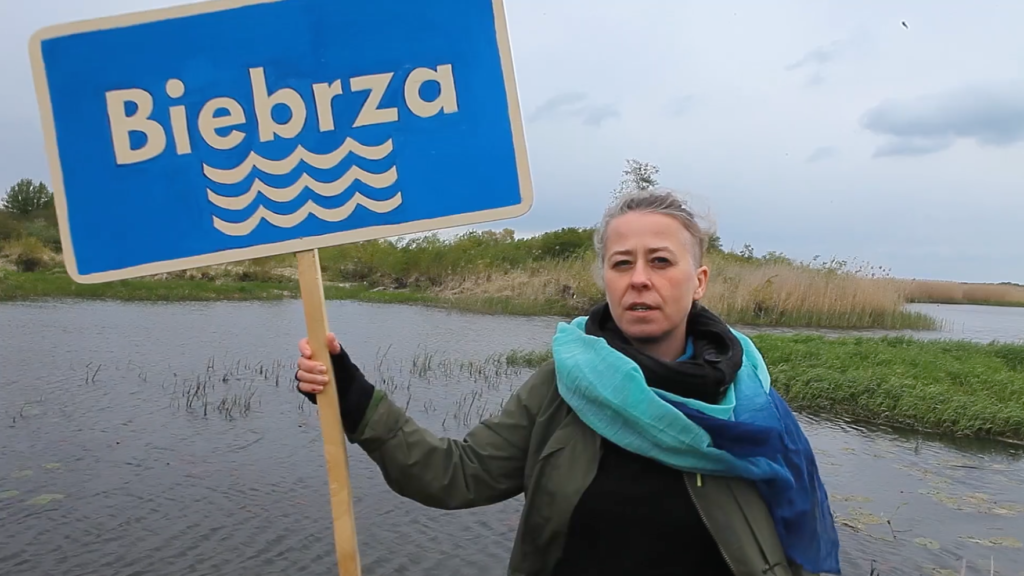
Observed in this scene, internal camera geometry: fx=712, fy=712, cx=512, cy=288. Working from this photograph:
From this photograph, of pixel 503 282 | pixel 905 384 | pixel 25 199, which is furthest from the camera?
pixel 25 199

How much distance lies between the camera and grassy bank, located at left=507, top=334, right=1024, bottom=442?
31.7 feet

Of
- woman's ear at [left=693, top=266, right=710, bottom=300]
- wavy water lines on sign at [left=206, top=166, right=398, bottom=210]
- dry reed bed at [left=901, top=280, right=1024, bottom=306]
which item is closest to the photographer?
wavy water lines on sign at [left=206, top=166, right=398, bottom=210]

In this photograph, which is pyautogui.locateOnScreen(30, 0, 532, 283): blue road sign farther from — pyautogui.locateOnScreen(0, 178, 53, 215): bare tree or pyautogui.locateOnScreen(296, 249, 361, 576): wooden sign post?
pyautogui.locateOnScreen(0, 178, 53, 215): bare tree

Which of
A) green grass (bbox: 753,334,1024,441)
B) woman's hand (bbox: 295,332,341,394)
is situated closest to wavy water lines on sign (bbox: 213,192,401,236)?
woman's hand (bbox: 295,332,341,394)

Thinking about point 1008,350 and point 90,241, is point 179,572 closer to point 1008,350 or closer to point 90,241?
point 90,241

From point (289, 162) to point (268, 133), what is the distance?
0.31 feet

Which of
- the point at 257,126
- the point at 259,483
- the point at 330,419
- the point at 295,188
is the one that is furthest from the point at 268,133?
the point at 259,483

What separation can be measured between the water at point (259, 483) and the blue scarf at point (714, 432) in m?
3.99

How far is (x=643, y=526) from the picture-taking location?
6.03 ft

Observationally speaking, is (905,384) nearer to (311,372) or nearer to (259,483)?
(259,483)

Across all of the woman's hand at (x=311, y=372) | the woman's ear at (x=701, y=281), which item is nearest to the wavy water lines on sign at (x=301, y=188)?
the woman's hand at (x=311, y=372)

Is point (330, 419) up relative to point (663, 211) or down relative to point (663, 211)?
down

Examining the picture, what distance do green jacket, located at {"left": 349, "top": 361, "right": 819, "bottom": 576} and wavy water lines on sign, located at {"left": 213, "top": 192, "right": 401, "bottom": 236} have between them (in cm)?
52

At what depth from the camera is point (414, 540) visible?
5.90 metres
